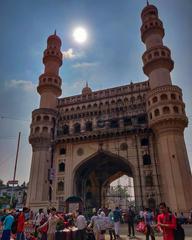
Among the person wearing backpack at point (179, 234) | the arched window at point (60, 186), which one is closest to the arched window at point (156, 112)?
the arched window at point (60, 186)

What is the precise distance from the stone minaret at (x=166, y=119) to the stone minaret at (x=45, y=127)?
51.3 ft

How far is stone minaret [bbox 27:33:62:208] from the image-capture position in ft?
101

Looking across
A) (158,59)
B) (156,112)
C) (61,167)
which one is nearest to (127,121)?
(156,112)

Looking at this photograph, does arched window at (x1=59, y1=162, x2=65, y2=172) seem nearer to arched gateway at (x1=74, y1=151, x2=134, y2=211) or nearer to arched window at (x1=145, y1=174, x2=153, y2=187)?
arched gateway at (x1=74, y1=151, x2=134, y2=211)

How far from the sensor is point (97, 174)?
41.8m

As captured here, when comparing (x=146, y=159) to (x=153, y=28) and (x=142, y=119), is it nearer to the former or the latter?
(x=142, y=119)

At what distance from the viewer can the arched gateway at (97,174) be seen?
108 ft

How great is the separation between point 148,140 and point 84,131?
10.0m

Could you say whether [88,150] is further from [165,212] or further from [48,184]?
[165,212]

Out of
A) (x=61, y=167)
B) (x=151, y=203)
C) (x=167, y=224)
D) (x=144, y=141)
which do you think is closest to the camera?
(x=167, y=224)

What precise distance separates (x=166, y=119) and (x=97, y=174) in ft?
62.4

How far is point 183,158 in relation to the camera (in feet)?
87.9

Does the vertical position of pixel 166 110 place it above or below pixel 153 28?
below

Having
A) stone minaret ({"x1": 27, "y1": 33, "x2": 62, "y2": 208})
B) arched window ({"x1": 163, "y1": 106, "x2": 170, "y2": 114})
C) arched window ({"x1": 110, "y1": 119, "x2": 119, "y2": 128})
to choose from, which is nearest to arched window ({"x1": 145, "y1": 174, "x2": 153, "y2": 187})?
arched window ({"x1": 163, "y1": 106, "x2": 170, "y2": 114})
